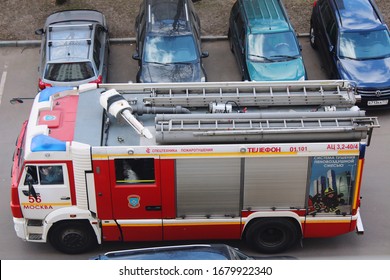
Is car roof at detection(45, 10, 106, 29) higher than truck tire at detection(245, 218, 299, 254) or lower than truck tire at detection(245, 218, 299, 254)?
higher

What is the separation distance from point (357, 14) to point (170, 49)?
15.6 ft

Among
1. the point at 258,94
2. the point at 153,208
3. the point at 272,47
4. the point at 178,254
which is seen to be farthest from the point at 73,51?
the point at 178,254

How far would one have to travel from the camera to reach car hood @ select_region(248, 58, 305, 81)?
15.5 meters

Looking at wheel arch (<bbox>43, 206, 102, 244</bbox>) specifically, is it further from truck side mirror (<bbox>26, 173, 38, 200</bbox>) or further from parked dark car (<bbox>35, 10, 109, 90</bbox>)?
parked dark car (<bbox>35, 10, 109, 90</bbox>)

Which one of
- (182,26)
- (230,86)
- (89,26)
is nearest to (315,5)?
(182,26)

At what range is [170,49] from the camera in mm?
15906

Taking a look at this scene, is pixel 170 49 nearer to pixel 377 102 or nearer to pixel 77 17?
pixel 77 17

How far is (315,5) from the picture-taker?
1822 cm

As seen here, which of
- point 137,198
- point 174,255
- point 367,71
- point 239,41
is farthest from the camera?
point 239,41

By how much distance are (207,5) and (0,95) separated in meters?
6.54

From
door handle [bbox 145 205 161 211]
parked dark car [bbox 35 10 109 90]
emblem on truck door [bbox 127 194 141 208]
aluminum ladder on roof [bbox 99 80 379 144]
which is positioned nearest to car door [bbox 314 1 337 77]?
aluminum ladder on roof [bbox 99 80 379 144]

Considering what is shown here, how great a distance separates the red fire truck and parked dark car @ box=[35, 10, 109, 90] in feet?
11.1

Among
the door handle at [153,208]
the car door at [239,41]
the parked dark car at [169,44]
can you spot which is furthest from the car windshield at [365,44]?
the door handle at [153,208]

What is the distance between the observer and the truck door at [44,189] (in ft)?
36.1
